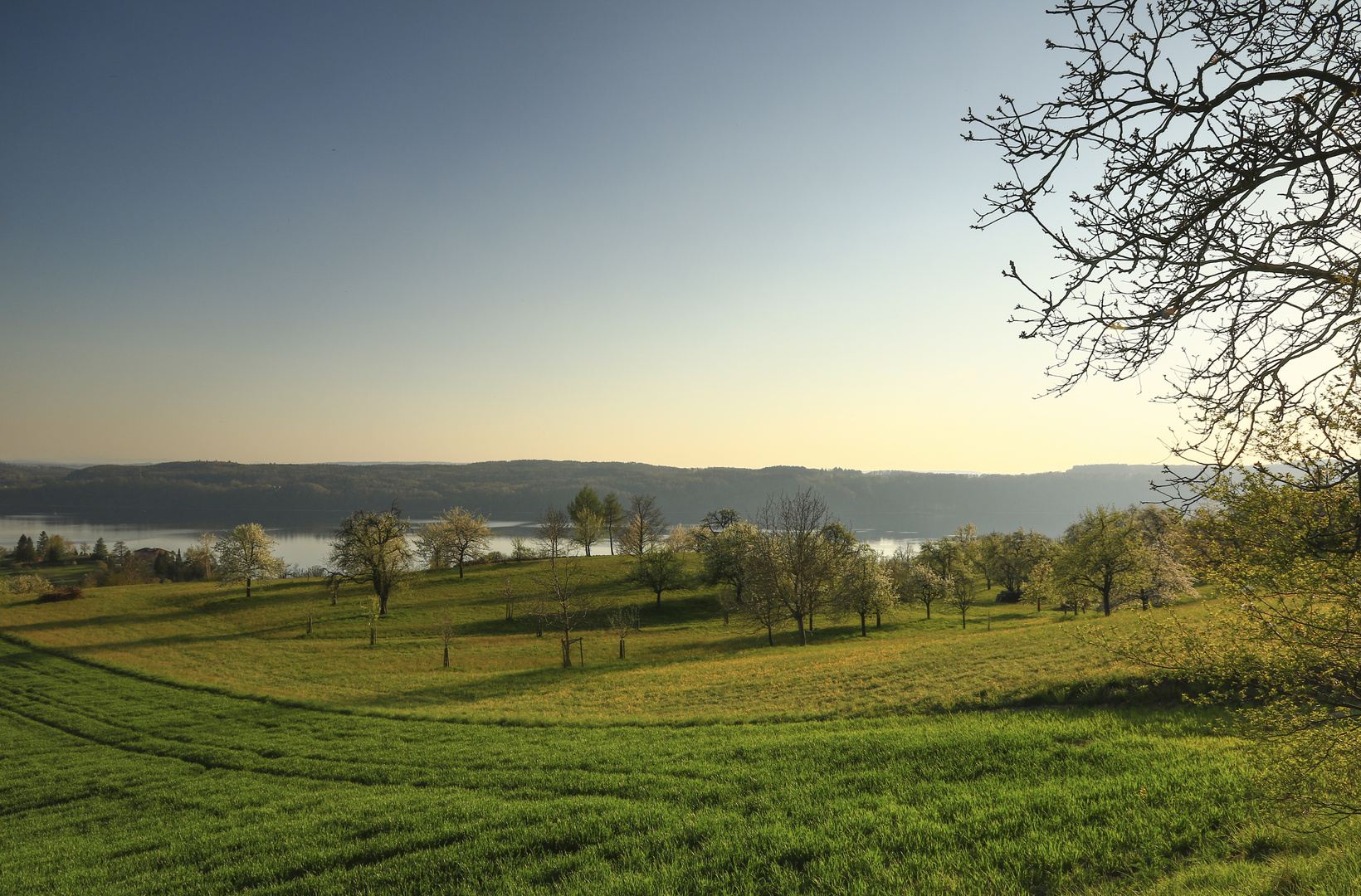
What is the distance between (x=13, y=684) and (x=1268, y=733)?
40.0 m

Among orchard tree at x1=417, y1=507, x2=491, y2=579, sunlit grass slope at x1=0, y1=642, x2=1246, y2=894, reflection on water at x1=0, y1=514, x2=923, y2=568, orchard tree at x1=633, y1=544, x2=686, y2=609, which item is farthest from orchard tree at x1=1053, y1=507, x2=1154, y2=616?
reflection on water at x1=0, y1=514, x2=923, y2=568

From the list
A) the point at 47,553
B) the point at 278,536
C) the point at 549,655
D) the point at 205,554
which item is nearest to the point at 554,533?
the point at 549,655

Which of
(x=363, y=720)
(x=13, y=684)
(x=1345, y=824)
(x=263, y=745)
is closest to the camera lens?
(x=1345, y=824)

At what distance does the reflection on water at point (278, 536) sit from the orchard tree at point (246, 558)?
220 ft

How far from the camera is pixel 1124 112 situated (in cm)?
414

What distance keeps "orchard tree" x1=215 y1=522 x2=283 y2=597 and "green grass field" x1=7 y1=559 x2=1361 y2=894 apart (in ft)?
112

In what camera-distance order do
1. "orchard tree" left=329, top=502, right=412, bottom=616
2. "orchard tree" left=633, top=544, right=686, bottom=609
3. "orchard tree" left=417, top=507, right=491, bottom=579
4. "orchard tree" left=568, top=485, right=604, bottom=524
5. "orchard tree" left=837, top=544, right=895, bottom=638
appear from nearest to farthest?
"orchard tree" left=837, top=544, right=895, bottom=638, "orchard tree" left=329, top=502, right=412, bottom=616, "orchard tree" left=633, top=544, right=686, bottom=609, "orchard tree" left=417, top=507, right=491, bottom=579, "orchard tree" left=568, top=485, right=604, bottom=524

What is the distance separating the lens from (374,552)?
47219mm

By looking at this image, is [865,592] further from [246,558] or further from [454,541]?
[246,558]

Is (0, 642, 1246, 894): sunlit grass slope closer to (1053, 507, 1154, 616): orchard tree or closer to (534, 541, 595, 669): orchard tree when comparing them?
(534, 541, 595, 669): orchard tree

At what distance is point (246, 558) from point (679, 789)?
61180mm

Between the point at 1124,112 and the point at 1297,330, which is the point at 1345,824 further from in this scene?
the point at 1124,112

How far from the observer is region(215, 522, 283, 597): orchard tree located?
5184 centimetres

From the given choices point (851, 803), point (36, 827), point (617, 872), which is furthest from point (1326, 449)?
point (36, 827)
